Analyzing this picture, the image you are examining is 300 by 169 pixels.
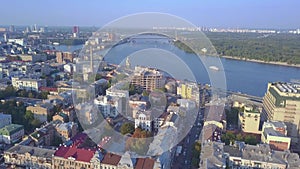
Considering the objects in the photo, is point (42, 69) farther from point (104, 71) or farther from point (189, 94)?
point (189, 94)

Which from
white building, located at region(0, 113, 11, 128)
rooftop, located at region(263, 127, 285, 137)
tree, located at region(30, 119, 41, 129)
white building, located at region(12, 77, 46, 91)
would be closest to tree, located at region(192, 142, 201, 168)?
rooftop, located at region(263, 127, 285, 137)

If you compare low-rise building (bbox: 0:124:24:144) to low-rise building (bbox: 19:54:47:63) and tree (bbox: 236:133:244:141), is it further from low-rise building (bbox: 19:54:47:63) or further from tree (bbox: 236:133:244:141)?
low-rise building (bbox: 19:54:47:63)

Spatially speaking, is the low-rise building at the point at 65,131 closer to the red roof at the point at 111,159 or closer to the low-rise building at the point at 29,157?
the low-rise building at the point at 29,157

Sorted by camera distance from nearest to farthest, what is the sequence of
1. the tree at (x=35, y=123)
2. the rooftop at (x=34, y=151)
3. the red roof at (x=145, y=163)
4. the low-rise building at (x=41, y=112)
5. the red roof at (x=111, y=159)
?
the red roof at (x=145, y=163) → the red roof at (x=111, y=159) → the rooftop at (x=34, y=151) → the tree at (x=35, y=123) → the low-rise building at (x=41, y=112)

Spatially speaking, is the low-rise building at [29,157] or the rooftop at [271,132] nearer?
the low-rise building at [29,157]

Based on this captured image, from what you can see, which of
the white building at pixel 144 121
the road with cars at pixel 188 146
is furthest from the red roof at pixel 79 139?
the road with cars at pixel 188 146

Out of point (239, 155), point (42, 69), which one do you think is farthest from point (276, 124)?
point (42, 69)
